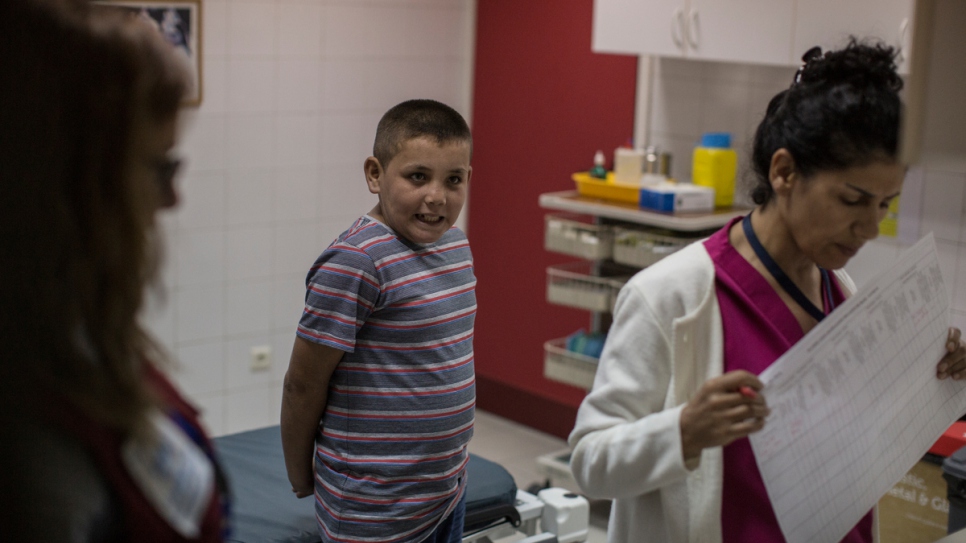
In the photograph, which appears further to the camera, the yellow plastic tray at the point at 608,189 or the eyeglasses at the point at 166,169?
the yellow plastic tray at the point at 608,189

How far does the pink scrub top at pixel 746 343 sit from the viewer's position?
119 centimetres

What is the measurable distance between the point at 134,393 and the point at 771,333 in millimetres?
823

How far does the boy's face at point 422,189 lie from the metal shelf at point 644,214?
5.08 feet

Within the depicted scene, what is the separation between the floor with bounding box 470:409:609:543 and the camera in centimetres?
368

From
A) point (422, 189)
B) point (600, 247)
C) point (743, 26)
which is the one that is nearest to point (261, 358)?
point (600, 247)

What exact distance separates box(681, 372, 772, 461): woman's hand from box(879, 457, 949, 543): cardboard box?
4.99 ft

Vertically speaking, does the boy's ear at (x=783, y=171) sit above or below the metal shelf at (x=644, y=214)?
above

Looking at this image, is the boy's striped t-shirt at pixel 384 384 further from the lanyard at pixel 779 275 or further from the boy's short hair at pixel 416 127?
the lanyard at pixel 779 275

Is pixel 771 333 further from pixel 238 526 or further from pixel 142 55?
pixel 238 526

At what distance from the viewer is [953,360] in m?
1.38

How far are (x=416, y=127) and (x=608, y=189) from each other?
5.98ft

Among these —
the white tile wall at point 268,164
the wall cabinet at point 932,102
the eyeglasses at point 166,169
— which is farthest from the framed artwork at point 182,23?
the wall cabinet at point 932,102

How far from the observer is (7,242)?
61 cm

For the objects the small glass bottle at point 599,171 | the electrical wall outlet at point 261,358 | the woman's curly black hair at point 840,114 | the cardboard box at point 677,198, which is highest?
the woman's curly black hair at point 840,114
